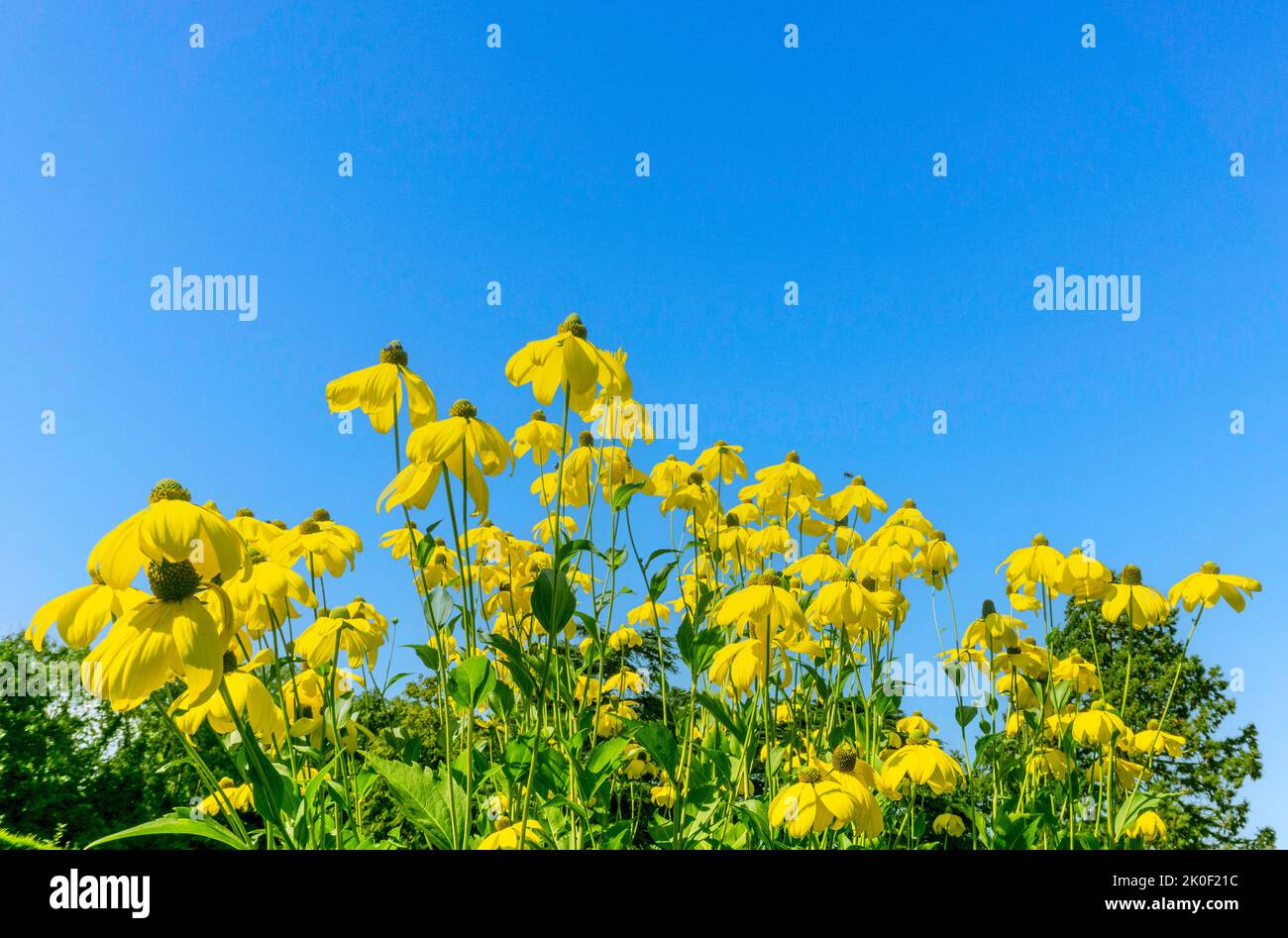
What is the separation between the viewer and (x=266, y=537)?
3.11 m

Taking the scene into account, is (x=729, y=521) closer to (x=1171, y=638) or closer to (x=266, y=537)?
(x=266, y=537)

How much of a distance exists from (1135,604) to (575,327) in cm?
312

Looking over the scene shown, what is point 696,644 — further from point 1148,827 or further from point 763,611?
point 1148,827

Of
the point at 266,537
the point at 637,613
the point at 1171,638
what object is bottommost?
the point at 1171,638

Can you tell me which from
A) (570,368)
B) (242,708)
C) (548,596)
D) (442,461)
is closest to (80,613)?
(242,708)

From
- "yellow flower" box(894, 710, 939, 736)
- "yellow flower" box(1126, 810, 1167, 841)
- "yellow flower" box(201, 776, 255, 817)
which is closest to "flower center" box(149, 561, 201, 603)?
"yellow flower" box(201, 776, 255, 817)

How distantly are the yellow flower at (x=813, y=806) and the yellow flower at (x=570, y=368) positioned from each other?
1453 mm

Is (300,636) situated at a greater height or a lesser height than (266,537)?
lesser

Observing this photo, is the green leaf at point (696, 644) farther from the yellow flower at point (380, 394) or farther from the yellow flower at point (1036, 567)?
the yellow flower at point (1036, 567)
